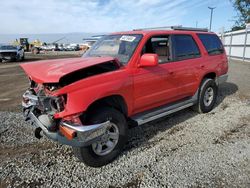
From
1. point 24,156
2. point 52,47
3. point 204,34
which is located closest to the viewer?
point 24,156

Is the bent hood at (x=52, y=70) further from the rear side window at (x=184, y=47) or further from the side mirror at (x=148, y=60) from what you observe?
the rear side window at (x=184, y=47)

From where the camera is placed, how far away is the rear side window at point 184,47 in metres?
5.05

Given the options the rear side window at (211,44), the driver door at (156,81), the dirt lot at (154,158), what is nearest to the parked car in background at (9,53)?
the dirt lot at (154,158)

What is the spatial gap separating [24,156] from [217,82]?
4.80m

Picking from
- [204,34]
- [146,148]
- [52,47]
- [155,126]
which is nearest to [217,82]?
[204,34]

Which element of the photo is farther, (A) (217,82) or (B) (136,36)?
(A) (217,82)

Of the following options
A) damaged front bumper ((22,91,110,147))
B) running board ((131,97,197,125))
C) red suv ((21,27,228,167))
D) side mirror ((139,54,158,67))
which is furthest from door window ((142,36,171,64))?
damaged front bumper ((22,91,110,147))

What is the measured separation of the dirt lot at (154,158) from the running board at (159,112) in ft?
1.35

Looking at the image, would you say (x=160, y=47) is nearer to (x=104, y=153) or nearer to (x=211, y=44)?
(x=211, y=44)

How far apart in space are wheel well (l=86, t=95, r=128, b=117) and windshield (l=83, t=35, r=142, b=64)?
647 mm

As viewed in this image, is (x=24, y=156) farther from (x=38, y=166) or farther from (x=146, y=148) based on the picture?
(x=146, y=148)

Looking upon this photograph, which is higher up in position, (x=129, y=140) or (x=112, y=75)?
(x=112, y=75)

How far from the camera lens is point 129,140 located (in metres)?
4.57

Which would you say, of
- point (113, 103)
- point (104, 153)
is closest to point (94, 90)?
point (113, 103)
